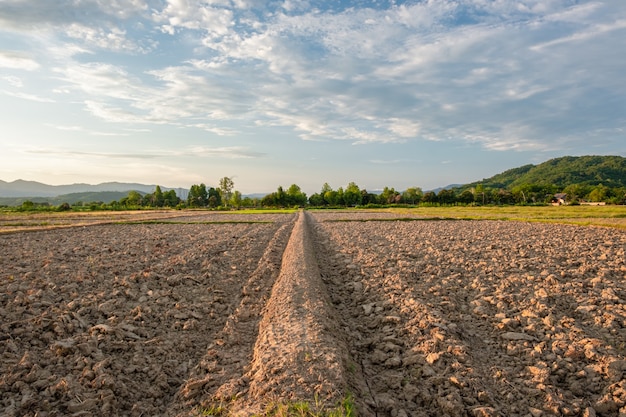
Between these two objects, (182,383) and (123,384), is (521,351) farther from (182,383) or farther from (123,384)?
(123,384)

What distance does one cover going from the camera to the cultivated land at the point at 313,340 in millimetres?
4672

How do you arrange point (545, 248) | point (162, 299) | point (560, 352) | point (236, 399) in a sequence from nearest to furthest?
point (236, 399), point (560, 352), point (162, 299), point (545, 248)

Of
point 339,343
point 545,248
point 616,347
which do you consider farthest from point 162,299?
point 545,248

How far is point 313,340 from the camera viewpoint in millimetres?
6117

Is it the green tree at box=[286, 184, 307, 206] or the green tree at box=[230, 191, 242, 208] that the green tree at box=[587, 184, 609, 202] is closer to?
the green tree at box=[286, 184, 307, 206]

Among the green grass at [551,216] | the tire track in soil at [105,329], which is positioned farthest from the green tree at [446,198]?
the tire track in soil at [105,329]

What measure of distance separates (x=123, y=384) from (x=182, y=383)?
2.58 feet

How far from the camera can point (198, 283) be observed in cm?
1094

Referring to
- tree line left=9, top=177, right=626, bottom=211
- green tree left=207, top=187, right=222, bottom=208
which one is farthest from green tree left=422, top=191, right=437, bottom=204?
green tree left=207, top=187, right=222, bottom=208

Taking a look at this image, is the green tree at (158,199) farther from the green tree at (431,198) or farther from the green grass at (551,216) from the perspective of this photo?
the green grass at (551,216)

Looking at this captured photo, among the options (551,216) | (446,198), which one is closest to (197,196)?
(446,198)

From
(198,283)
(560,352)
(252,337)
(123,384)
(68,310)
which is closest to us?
(123,384)

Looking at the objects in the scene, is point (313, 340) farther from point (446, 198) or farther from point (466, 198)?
point (446, 198)

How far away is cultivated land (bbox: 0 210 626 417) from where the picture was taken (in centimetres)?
467
